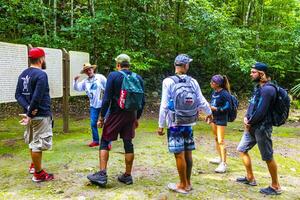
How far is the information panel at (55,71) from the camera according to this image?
735cm

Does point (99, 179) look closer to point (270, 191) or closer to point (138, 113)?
point (138, 113)

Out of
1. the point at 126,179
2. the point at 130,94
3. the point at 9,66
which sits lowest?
the point at 126,179

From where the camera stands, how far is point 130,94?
433 centimetres

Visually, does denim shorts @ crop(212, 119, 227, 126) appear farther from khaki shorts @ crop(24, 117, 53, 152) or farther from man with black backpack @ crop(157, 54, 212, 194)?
khaki shorts @ crop(24, 117, 53, 152)

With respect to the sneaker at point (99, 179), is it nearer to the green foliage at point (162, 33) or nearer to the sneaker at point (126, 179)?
the sneaker at point (126, 179)

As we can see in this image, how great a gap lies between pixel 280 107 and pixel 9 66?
471cm

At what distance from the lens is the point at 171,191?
4297 millimetres

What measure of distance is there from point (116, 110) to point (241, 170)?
2459 mm

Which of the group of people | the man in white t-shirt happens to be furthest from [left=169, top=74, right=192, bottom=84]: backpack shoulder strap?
the man in white t-shirt

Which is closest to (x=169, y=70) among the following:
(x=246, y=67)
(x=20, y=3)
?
(x=246, y=67)

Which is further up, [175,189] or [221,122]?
[221,122]

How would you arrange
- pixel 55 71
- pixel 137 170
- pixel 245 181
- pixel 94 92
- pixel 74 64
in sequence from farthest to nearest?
pixel 74 64, pixel 55 71, pixel 94 92, pixel 137 170, pixel 245 181

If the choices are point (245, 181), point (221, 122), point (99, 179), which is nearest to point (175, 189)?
point (99, 179)

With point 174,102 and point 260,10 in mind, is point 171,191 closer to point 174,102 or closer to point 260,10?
point 174,102
